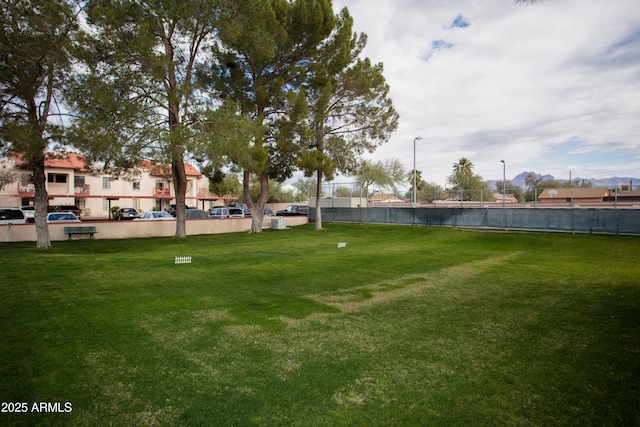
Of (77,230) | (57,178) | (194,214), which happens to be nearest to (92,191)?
(57,178)

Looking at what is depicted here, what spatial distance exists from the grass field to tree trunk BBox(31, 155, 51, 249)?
522 centimetres

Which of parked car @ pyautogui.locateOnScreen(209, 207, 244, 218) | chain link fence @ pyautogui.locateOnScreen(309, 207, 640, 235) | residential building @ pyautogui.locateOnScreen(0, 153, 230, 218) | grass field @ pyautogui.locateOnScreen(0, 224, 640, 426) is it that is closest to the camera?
grass field @ pyautogui.locateOnScreen(0, 224, 640, 426)

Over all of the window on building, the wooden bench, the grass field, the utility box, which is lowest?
the grass field

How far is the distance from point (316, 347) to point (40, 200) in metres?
14.9

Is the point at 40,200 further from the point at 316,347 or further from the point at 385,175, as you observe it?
the point at 385,175

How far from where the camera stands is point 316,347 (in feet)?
16.8

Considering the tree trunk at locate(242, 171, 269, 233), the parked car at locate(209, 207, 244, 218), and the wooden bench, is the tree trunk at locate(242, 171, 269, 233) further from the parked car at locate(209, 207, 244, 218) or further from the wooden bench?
the wooden bench

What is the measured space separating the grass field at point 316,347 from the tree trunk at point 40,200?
206 inches

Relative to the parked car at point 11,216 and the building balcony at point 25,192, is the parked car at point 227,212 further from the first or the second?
the building balcony at point 25,192

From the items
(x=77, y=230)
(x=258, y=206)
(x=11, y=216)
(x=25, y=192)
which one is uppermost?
(x=25, y=192)

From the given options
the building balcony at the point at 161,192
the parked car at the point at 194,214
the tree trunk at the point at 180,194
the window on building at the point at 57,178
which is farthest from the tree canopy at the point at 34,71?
the building balcony at the point at 161,192

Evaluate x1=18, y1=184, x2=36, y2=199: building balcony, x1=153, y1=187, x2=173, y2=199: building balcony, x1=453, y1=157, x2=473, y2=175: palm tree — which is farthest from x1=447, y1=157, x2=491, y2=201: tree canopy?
x1=18, y1=184, x2=36, y2=199: building balcony

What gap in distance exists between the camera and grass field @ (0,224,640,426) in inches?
141

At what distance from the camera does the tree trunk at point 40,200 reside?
14.7m
